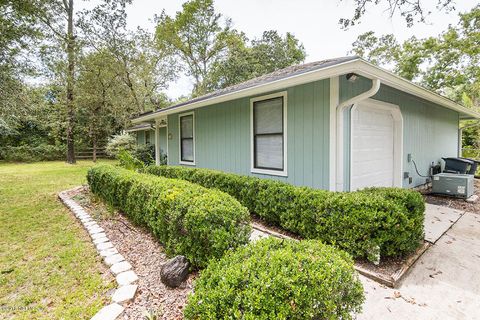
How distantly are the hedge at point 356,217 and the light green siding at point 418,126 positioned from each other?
43.1 inches

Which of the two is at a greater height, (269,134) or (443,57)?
(443,57)

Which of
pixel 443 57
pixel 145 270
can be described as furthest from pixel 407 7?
pixel 443 57

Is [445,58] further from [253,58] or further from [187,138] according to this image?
[187,138]

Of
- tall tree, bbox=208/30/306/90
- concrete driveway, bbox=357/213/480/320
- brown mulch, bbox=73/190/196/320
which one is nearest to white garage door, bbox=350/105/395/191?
concrete driveway, bbox=357/213/480/320

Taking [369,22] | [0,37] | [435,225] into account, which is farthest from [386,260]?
[0,37]

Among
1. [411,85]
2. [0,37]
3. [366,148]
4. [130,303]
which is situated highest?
[0,37]

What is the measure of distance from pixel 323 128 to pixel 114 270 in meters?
3.61

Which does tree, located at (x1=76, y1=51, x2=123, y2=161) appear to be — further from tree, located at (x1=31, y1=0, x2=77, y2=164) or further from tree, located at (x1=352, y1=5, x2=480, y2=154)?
tree, located at (x1=352, y1=5, x2=480, y2=154)

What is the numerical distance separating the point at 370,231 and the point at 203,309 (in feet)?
7.13

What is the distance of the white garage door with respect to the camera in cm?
445

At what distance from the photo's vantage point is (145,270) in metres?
2.84

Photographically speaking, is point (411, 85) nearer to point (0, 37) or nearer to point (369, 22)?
point (369, 22)

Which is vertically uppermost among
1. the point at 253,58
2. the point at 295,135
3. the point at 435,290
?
the point at 253,58

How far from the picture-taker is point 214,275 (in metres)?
1.75
